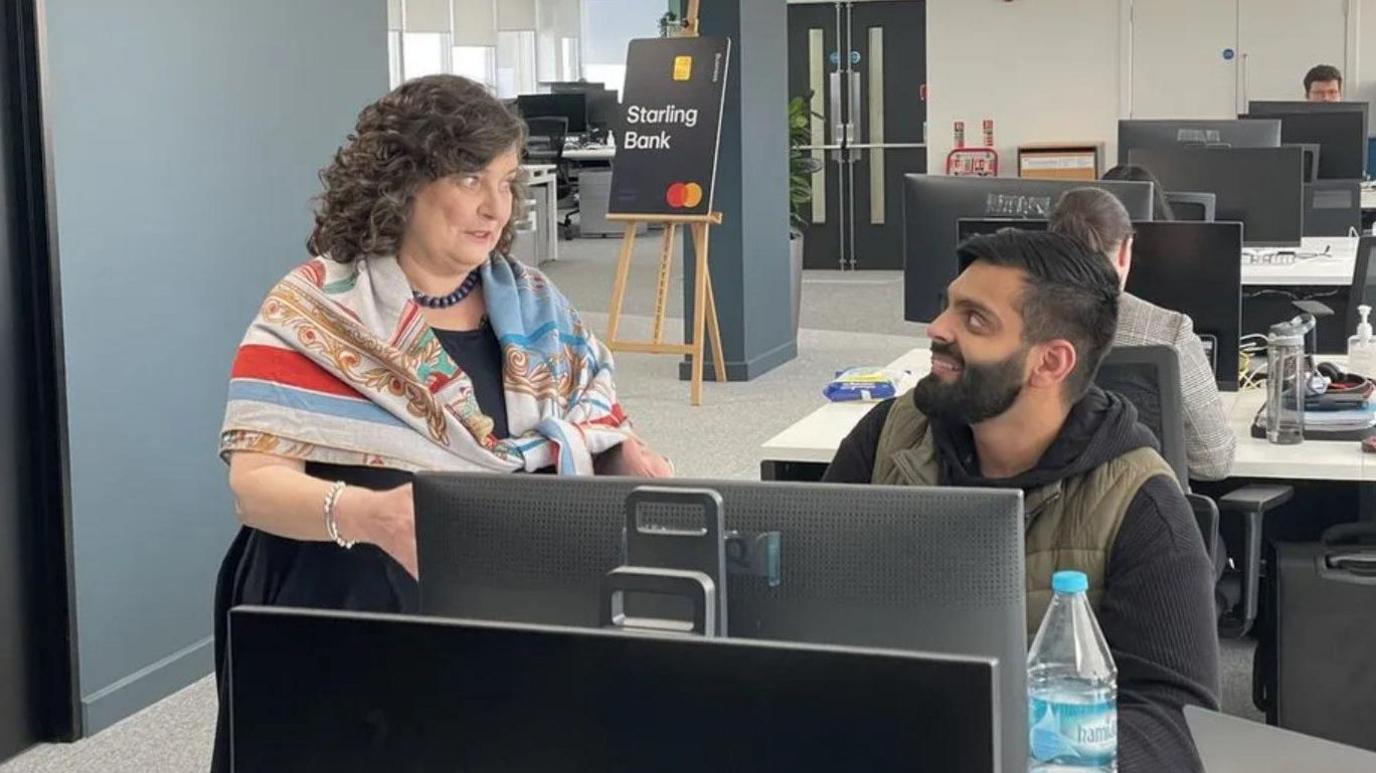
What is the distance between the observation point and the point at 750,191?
8672 mm

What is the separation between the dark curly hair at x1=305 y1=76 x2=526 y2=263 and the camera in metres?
2.34

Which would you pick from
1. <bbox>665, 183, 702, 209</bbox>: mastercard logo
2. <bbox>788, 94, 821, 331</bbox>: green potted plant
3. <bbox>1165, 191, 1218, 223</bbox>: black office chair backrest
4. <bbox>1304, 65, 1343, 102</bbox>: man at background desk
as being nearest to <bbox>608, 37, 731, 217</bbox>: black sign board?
<bbox>665, 183, 702, 209</bbox>: mastercard logo

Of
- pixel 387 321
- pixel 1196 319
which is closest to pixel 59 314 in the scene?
pixel 387 321

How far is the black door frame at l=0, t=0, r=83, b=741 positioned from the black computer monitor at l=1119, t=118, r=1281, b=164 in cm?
409

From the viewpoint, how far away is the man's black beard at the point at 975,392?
224 centimetres

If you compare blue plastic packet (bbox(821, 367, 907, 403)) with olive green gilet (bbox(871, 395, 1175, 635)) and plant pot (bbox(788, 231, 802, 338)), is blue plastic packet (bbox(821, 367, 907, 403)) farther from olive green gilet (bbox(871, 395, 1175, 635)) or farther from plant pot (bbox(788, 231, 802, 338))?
plant pot (bbox(788, 231, 802, 338))

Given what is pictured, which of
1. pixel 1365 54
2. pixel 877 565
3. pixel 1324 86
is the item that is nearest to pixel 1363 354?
pixel 877 565

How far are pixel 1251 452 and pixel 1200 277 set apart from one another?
63 cm

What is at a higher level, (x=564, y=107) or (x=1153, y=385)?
(x=564, y=107)

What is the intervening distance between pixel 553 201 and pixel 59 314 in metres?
9.92

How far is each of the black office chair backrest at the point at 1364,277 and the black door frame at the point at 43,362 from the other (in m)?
3.45

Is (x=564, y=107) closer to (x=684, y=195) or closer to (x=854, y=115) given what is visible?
(x=854, y=115)

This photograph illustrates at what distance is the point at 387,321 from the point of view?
2.37m

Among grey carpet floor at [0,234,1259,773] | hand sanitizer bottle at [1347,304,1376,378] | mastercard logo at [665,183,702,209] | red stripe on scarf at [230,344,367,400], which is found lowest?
grey carpet floor at [0,234,1259,773]
